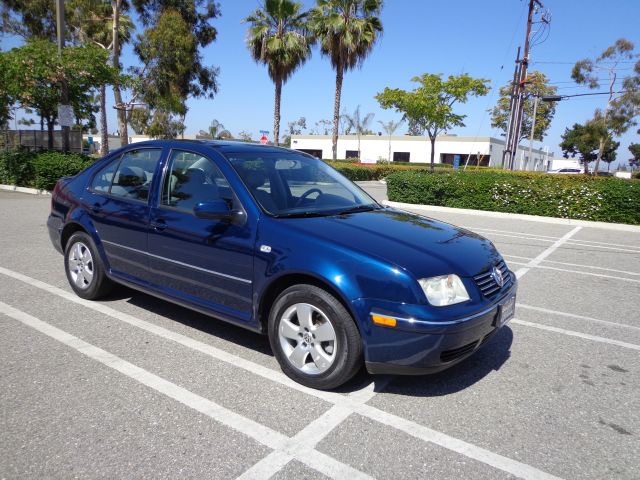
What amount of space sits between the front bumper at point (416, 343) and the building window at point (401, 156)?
54.9 m

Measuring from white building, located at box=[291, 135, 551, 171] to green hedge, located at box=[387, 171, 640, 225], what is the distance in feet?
112

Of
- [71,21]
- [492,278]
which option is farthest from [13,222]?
[71,21]

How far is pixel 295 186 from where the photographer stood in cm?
393

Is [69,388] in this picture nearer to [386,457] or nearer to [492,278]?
[386,457]

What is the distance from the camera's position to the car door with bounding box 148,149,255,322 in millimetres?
3340

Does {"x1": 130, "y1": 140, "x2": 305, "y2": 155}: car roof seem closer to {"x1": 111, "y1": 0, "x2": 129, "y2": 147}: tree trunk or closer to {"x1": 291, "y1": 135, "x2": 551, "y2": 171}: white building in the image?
{"x1": 111, "y1": 0, "x2": 129, "y2": 147}: tree trunk

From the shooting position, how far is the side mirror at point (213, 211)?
3221 mm

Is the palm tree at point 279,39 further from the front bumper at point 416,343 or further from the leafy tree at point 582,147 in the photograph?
the leafy tree at point 582,147

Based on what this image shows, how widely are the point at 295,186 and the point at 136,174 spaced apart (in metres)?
1.49

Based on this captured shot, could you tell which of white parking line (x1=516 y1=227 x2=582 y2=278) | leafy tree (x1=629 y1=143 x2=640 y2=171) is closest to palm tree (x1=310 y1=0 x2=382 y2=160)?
white parking line (x1=516 y1=227 x2=582 y2=278)

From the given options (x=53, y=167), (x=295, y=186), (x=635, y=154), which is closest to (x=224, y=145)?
(x=295, y=186)

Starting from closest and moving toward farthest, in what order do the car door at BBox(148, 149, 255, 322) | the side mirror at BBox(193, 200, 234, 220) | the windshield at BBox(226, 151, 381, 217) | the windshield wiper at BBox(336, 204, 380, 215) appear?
the side mirror at BBox(193, 200, 234, 220) < the car door at BBox(148, 149, 255, 322) < the windshield at BBox(226, 151, 381, 217) < the windshield wiper at BBox(336, 204, 380, 215)

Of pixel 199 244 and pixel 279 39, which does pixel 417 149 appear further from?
pixel 199 244

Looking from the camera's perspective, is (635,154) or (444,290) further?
(635,154)
